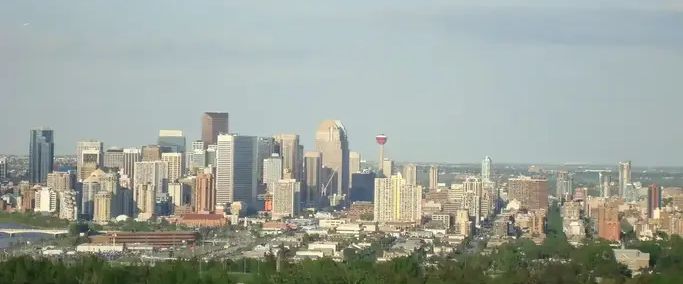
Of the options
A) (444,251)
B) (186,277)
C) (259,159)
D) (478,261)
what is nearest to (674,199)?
(444,251)


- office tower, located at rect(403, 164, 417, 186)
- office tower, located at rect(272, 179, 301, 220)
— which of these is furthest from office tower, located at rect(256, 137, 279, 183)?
office tower, located at rect(403, 164, 417, 186)

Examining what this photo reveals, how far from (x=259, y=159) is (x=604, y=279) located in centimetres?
2319

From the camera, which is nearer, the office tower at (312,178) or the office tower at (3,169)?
the office tower at (3,169)

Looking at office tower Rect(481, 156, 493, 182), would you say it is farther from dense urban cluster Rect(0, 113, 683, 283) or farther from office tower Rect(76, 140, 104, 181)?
office tower Rect(76, 140, 104, 181)

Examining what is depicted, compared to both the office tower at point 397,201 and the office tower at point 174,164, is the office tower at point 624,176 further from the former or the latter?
the office tower at point 174,164

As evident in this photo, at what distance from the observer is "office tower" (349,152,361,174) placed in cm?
3875

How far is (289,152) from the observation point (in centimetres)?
3891

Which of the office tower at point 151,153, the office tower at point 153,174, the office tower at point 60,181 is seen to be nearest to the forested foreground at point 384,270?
the office tower at point 60,181

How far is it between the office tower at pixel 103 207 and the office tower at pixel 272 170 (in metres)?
6.05

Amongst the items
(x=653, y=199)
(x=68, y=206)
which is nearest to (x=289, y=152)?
(x=68, y=206)

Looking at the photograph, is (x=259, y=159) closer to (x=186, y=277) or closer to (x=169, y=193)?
(x=169, y=193)

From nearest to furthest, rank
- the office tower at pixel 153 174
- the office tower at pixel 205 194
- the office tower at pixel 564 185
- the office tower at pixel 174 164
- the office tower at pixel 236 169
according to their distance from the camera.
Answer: the office tower at pixel 564 185 < the office tower at pixel 205 194 < the office tower at pixel 153 174 < the office tower at pixel 236 169 < the office tower at pixel 174 164

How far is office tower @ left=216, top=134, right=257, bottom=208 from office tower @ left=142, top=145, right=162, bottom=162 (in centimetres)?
151

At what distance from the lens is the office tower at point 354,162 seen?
3875cm
